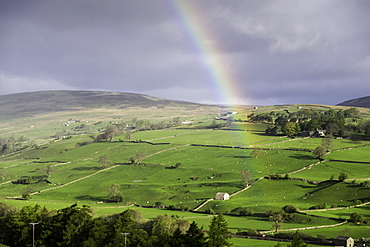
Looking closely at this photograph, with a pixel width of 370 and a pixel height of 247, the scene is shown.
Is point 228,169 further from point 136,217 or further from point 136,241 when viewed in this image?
point 136,241

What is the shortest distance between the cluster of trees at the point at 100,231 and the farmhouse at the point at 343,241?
1892cm

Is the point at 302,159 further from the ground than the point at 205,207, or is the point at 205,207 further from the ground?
the point at 302,159

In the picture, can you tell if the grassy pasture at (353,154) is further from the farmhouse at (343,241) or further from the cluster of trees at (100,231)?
the cluster of trees at (100,231)

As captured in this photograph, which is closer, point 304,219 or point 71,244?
point 71,244

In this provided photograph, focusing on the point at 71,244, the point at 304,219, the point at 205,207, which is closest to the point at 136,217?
the point at 71,244

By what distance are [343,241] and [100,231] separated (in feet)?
136

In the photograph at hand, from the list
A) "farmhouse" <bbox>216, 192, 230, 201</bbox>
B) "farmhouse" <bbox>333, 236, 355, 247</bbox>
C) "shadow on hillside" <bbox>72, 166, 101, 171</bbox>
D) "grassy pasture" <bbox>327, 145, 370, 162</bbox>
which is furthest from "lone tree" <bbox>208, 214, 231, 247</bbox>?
"shadow on hillside" <bbox>72, 166, 101, 171</bbox>

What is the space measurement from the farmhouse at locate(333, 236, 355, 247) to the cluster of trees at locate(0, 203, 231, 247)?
62.1ft

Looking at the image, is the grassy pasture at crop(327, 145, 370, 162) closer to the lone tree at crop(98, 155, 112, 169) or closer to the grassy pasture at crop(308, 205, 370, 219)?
the grassy pasture at crop(308, 205, 370, 219)

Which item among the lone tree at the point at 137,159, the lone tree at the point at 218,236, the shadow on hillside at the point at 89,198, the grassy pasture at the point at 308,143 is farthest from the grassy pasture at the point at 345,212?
the lone tree at the point at 137,159

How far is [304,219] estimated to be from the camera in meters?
95.8

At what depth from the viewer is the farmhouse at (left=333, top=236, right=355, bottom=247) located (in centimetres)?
7250

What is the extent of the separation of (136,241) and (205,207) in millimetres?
46173

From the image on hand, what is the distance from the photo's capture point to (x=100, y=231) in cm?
7500
